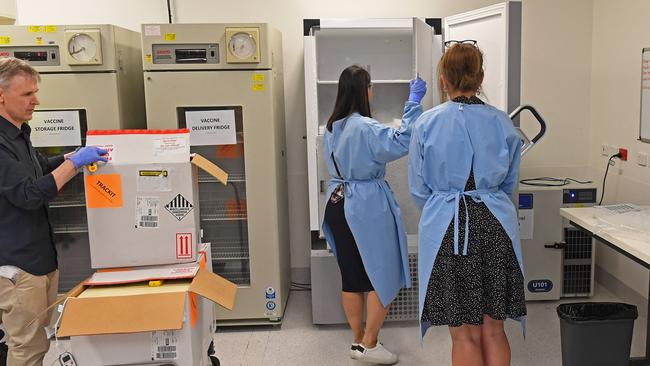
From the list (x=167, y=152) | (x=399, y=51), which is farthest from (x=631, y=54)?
(x=167, y=152)

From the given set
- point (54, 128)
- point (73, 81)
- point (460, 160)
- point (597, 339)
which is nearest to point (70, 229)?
point (54, 128)

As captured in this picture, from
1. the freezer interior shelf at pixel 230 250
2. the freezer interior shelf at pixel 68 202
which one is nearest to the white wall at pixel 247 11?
the freezer interior shelf at pixel 230 250

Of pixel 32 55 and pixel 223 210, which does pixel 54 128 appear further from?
pixel 223 210

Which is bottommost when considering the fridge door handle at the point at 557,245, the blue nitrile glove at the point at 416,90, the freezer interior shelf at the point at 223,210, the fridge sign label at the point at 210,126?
the fridge door handle at the point at 557,245

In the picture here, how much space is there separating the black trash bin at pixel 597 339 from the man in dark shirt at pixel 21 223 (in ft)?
7.16

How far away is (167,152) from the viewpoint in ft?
6.38

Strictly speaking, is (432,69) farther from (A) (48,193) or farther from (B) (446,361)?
(A) (48,193)

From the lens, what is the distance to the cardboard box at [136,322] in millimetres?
1681

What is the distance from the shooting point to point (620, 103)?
348cm

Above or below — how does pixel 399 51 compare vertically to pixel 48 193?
above

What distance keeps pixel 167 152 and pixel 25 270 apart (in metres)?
0.72

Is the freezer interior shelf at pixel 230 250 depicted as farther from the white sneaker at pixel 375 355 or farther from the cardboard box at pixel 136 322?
the cardboard box at pixel 136 322

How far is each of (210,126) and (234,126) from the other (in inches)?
5.3

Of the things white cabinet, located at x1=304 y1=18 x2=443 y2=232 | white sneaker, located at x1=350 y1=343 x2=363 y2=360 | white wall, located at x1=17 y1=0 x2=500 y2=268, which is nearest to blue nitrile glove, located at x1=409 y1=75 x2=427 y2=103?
white cabinet, located at x1=304 y1=18 x2=443 y2=232
